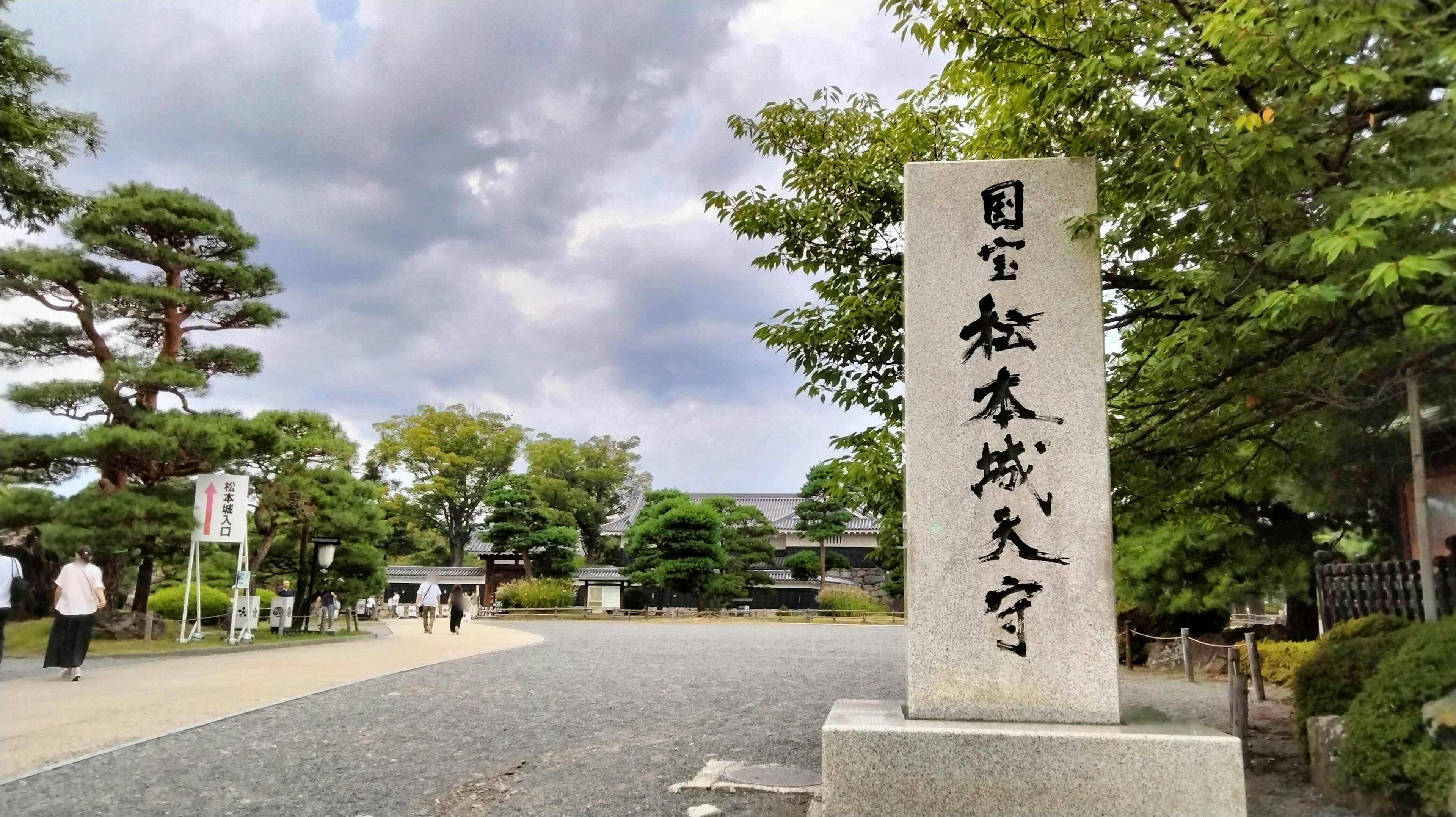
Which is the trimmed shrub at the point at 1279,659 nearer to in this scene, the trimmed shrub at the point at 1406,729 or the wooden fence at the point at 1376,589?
the wooden fence at the point at 1376,589

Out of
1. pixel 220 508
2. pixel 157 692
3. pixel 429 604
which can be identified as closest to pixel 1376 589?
pixel 157 692

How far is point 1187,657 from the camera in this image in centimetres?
1127

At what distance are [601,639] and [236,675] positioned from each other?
9484 mm

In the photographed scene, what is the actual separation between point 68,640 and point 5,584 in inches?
54.6

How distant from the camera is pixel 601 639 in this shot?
63.4 feet

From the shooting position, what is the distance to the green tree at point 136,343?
1336cm

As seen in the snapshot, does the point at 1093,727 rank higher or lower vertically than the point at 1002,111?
lower

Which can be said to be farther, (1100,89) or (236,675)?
(236,675)

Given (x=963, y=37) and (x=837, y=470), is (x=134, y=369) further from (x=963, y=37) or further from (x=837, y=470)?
(x=963, y=37)

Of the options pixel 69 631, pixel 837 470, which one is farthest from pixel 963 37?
pixel 69 631

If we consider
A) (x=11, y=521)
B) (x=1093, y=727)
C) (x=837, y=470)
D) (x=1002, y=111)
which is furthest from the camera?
(x=11, y=521)

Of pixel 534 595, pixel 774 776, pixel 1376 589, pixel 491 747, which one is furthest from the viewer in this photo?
pixel 534 595

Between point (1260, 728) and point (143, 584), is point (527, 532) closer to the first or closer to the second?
point (143, 584)

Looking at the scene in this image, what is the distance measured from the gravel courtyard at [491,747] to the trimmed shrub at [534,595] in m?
21.6
